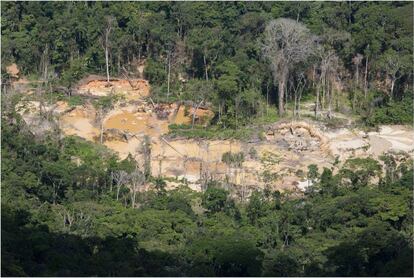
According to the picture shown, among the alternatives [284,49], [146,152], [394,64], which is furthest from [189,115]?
[394,64]

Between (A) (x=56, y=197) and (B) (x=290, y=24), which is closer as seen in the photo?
(A) (x=56, y=197)

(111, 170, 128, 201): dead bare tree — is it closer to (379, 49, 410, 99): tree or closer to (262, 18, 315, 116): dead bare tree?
(262, 18, 315, 116): dead bare tree

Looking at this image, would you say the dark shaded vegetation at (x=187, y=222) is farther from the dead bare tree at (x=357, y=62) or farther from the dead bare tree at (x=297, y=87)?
the dead bare tree at (x=357, y=62)

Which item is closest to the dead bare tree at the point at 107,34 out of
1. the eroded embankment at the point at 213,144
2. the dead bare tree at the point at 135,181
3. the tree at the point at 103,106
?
the eroded embankment at the point at 213,144

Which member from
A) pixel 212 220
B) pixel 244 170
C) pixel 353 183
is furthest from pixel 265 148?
pixel 212 220

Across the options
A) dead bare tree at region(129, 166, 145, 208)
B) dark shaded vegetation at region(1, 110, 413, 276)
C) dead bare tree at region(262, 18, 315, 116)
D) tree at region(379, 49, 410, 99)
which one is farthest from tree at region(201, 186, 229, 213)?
tree at region(379, 49, 410, 99)

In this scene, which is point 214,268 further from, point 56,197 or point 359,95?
point 359,95

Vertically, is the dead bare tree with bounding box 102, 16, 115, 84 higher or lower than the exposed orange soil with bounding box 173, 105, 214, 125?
higher
